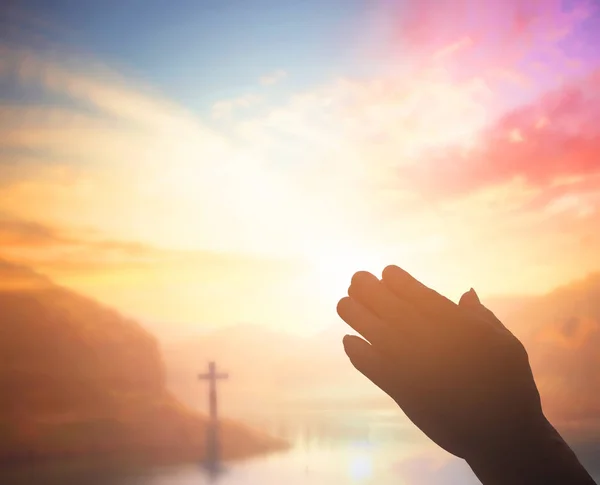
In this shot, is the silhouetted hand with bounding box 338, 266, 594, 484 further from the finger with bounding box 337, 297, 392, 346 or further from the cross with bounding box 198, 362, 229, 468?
the cross with bounding box 198, 362, 229, 468

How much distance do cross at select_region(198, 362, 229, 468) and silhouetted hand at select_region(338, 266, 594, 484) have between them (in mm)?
10175

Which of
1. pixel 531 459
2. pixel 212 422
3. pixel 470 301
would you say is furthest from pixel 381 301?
pixel 212 422

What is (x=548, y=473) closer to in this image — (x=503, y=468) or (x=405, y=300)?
(x=503, y=468)

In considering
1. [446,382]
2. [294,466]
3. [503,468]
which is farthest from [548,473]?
[294,466]

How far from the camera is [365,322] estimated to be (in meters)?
0.62

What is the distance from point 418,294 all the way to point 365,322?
0.07m

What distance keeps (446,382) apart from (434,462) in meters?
Result: 19.5

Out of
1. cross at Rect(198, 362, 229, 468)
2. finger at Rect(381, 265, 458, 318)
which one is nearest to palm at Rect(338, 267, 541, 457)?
finger at Rect(381, 265, 458, 318)

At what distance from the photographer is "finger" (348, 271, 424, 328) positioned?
609mm

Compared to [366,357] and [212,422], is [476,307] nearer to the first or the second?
[366,357]

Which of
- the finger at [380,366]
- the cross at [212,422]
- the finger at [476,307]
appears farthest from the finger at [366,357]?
the cross at [212,422]

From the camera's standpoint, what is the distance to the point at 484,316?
26.3 inches

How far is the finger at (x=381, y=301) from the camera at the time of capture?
2.00 feet

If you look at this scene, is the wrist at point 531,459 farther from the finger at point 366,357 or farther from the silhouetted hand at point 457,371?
the finger at point 366,357
